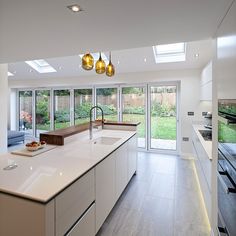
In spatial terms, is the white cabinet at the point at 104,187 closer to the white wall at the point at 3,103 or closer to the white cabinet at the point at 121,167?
the white cabinet at the point at 121,167

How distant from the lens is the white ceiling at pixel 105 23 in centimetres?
138

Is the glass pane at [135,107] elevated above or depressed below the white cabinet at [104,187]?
above

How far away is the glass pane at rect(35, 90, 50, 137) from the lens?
23.3 feet

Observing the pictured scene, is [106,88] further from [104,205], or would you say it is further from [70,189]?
[70,189]

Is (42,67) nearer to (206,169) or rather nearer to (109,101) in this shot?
(109,101)

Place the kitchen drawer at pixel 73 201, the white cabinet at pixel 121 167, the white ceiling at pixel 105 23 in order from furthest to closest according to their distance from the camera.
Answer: the white cabinet at pixel 121 167
the white ceiling at pixel 105 23
the kitchen drawer at pixel 73 201

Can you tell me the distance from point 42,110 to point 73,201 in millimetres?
6477

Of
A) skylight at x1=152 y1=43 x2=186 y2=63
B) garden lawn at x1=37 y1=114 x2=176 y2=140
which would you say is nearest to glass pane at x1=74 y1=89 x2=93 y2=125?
garden lawn at x1=37 y1=114 x2=176 y2=140

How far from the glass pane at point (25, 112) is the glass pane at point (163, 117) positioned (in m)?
5.17

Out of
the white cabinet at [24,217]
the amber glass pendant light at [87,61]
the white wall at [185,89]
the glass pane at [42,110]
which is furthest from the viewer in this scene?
the glass pane at [42,110]

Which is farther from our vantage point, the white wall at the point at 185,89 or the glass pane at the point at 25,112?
the glass pane at the point at 25,112

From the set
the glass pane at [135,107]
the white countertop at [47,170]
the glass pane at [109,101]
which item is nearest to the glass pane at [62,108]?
the glass pane at [109,101]

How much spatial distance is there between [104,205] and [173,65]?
387 cm

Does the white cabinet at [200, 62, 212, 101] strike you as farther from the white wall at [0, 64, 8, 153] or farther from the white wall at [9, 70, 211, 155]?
the white wall at [0, 64, 8, 153]
